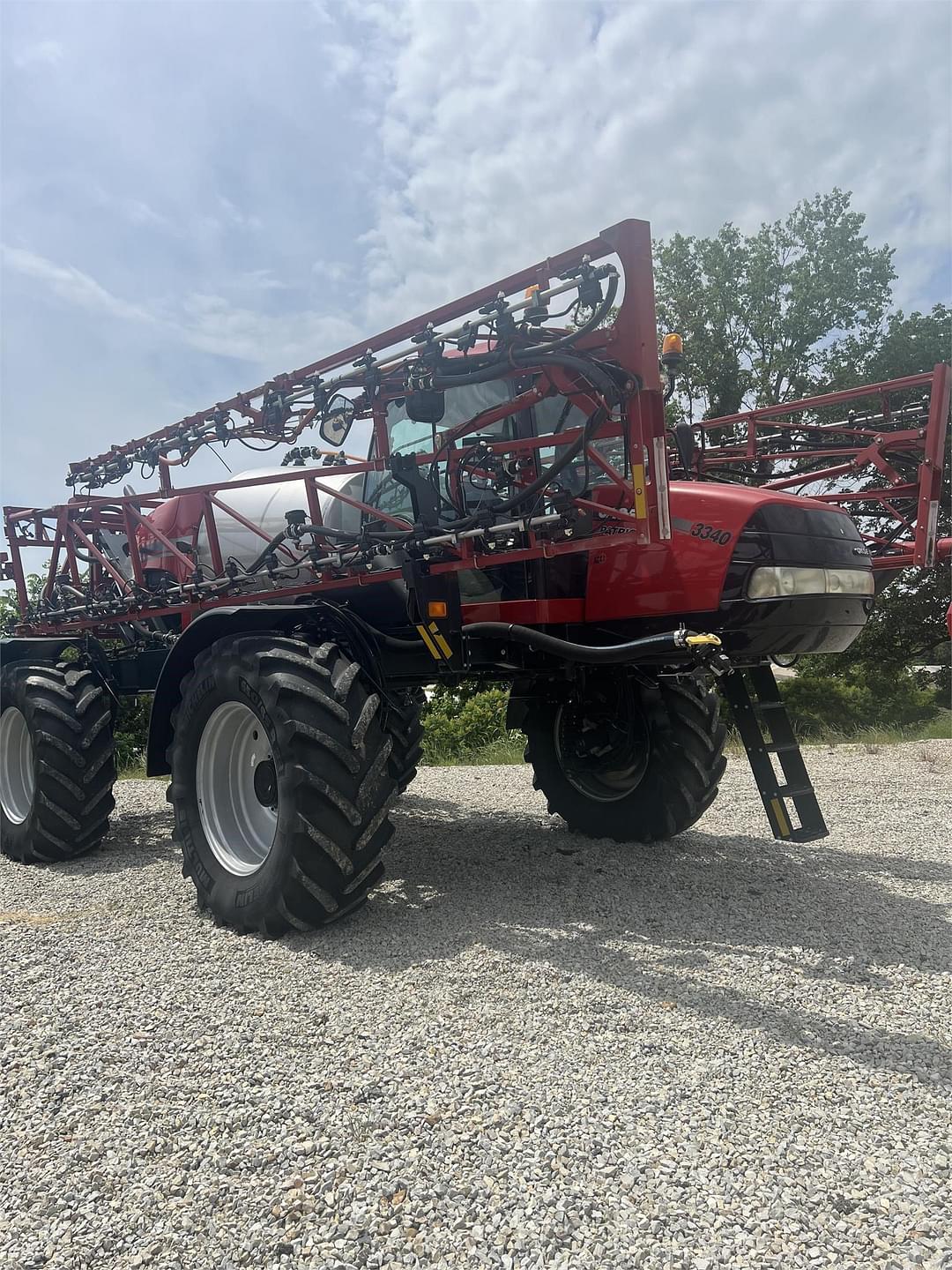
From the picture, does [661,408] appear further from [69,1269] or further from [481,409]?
[69,1269]

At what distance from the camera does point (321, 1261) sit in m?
1.70

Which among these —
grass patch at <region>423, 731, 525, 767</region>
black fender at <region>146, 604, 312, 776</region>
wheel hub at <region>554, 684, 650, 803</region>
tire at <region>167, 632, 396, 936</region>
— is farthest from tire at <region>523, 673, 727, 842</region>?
grass patch at <region>423, 731, 525, 767</region>

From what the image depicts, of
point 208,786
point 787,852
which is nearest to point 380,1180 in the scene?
point 208,786

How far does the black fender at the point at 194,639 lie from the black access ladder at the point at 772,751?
206 centimetres

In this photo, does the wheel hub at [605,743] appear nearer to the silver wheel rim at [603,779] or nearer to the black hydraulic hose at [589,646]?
the silver wheel rim at [603,779]

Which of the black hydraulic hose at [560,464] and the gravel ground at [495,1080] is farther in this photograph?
the black hydraulic hose at [560,464]

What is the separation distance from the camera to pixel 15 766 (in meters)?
5.97

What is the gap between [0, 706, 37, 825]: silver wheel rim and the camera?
228 inches

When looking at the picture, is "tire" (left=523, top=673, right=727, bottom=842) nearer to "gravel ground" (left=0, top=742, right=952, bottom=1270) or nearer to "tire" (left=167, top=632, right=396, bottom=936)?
"gravel ground" (left=0, top=742, right=952, bottom=1270)

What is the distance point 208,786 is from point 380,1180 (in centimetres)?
254

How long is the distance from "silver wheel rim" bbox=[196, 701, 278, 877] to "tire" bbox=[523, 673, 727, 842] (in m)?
1.78

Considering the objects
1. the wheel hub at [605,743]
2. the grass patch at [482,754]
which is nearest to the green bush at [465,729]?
the grass patch at [482,754]

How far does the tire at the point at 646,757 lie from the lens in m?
4.70

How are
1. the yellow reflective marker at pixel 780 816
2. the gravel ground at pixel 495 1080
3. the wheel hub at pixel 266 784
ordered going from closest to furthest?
the gravel ground at pixel 495 1080, the yellow reflective marker at pixel 780 816, the wheel hub at pixel 266 784
